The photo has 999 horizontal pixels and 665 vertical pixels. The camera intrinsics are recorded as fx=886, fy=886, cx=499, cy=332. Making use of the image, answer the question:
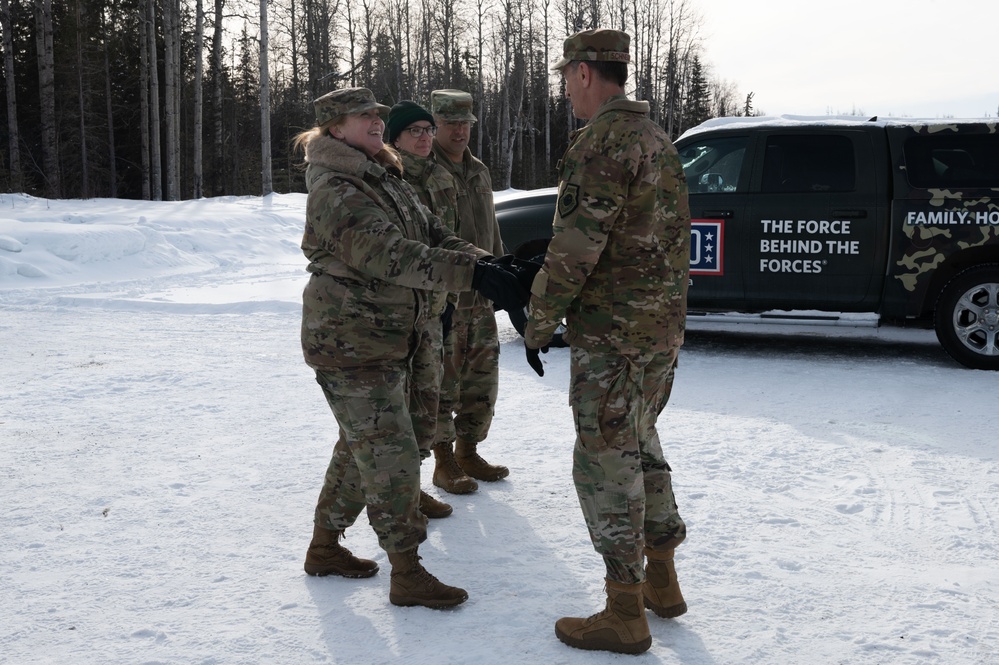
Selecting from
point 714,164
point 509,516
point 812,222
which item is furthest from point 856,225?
point 509,516

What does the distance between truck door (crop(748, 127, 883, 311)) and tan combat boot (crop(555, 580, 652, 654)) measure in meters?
4.90

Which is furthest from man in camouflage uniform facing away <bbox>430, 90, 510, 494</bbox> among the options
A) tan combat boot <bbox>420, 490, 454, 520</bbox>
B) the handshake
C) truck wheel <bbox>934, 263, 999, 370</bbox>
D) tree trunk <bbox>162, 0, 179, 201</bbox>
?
tree trunk <bbox>162, 0, 179, 201</bbox>

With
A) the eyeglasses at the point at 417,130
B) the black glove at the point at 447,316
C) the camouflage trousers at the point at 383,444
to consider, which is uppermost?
the eyeglasses at the point at 417,130

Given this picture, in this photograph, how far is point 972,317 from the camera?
22.9 ft

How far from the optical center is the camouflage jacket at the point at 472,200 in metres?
4.83

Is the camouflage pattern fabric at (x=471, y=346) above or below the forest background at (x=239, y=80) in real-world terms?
below

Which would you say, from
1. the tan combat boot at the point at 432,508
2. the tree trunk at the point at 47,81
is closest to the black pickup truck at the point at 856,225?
the tan combat boot at the point at 432,508

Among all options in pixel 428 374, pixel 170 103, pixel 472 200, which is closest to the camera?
pixel 428 374

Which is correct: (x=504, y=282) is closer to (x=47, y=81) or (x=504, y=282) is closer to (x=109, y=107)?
(x=47, y=81)

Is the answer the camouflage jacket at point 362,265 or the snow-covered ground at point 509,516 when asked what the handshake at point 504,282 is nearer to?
the camouflage jacket at point 362,265

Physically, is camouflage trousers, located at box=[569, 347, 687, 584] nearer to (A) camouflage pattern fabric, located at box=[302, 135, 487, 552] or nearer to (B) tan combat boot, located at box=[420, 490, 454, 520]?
(A) camouflage pattern fabric, located at box=[302, 135, 487, 552]

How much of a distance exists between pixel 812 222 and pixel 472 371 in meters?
3.76

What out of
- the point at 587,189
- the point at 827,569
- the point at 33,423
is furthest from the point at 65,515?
the point at 827,569

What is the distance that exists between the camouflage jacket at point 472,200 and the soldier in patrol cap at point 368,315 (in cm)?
143
